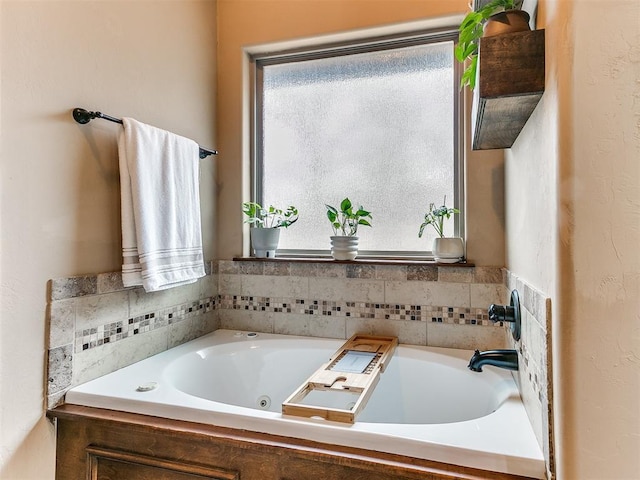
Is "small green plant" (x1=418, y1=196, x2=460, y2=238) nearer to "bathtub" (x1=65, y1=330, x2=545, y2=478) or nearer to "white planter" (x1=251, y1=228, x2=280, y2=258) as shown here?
"bathtub" (x1=65, y1=330, x2=545, y2=478)

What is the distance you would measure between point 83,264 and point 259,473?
92 cm

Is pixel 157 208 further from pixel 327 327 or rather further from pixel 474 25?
pixel 474 25

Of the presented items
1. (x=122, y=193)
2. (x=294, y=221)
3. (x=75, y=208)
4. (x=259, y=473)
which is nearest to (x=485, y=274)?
(x=294, y=221)

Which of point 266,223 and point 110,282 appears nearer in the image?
point 110,282

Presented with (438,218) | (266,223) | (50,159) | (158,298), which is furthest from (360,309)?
(50,159)

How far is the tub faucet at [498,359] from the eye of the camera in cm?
121

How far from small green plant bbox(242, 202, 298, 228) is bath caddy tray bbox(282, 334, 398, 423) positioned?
0.73 m

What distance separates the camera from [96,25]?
1.38 meters

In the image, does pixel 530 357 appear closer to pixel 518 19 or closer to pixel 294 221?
pixel 518 19

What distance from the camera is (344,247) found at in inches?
73.3

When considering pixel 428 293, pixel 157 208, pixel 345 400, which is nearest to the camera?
pixel 157 208

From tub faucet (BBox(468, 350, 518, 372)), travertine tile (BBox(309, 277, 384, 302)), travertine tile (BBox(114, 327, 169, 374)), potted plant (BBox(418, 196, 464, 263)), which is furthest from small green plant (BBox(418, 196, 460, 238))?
travertine tile (BBox(114, 327, 169, 374))

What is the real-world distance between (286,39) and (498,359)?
182cm

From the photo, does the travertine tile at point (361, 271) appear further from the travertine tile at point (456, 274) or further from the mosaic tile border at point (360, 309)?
the travertine tile at point (456, 274)
